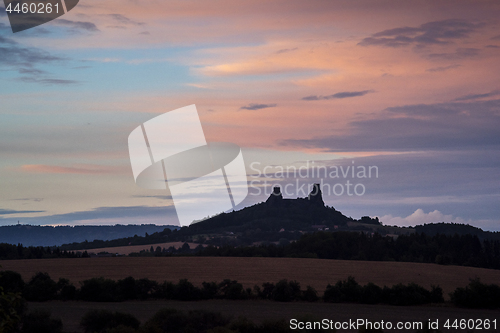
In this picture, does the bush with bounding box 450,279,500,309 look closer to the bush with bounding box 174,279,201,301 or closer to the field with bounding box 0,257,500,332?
the field with bounding box 0,257,500,332

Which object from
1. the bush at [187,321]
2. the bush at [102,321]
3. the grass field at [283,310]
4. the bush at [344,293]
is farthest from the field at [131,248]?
the bush at [187,321]

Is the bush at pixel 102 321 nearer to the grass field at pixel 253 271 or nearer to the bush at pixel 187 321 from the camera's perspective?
the bush at pixel 187 321

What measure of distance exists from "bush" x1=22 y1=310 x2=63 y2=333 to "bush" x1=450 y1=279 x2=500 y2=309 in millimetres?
37193

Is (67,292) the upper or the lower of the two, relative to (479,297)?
upper

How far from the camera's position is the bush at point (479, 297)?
46.4 meters

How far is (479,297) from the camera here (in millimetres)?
46656

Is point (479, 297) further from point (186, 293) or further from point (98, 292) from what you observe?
point (98, 292)

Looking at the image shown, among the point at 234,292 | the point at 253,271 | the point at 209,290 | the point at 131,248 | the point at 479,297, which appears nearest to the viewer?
the point at 479,297

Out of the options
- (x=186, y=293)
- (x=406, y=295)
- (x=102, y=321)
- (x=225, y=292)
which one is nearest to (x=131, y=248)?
(x=225, y=292)

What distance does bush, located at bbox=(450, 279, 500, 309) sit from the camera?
152 feet

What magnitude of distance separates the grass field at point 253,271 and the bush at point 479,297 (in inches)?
517

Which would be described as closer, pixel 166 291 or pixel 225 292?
pixel 166 291

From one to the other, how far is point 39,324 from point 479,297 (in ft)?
129

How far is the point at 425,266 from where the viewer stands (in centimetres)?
8806
